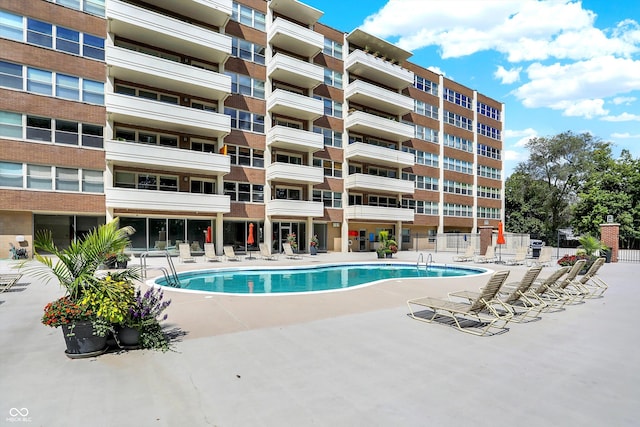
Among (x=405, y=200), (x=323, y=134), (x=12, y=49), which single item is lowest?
(x=405, y=200)

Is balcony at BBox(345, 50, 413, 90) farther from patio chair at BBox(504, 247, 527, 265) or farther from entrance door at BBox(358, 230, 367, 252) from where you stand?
patio chair at BBox(504, 247, 527, 265)

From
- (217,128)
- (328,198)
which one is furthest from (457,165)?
(217,128)

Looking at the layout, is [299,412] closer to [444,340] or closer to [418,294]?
[444,340]

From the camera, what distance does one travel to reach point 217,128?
24.6 meters

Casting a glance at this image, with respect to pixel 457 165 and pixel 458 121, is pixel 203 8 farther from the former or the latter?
pixel 457 165

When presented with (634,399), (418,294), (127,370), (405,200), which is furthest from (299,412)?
(405,200)

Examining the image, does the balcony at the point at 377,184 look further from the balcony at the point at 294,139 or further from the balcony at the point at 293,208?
the balcony at the point at 294,139

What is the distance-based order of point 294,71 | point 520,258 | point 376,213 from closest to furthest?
point 520,258 → point 294,71 → point 376,213

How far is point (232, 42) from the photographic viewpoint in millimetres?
27234

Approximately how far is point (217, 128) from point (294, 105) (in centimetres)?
650

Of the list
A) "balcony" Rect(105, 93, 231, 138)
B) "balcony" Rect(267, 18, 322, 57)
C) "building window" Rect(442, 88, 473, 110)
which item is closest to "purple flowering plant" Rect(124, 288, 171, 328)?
"balcony" Rect(105, 93, 231, 138)

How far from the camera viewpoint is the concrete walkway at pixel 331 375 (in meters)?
3.63

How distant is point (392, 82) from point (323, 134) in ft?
34.6

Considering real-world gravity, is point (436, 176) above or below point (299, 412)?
above
